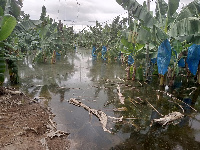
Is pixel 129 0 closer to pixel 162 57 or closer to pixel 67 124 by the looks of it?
pixel 162 57

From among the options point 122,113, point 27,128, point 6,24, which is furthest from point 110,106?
point 6,24

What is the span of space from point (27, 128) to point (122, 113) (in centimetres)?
233

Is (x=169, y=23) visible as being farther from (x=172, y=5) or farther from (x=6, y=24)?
(x=6, y=24)

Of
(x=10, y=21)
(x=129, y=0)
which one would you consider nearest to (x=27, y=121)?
(x=10, y=21)

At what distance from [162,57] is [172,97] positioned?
1466 mm

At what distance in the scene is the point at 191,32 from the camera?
5293 millimetres

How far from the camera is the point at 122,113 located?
15.1ft

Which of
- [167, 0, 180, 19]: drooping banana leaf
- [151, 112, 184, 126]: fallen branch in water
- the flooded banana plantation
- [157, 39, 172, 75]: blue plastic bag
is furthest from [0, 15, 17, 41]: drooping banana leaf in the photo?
[167, 0, 180, 19]: drooping banana leaf

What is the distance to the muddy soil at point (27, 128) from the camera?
9.96ft

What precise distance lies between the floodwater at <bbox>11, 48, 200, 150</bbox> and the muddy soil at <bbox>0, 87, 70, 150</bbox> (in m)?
0.24

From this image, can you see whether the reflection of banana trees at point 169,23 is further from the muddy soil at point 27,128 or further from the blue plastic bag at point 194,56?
the muddy soil at point 27,128

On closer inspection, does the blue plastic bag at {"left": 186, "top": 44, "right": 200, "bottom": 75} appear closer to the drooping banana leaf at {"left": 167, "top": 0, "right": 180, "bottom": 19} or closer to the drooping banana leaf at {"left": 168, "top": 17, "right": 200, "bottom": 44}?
the drooping banana leaf at {"left": 168, "top": 17, "right": 200, "bottom": 44}

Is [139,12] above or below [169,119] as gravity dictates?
above

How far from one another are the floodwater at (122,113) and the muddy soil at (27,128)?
0.24m
